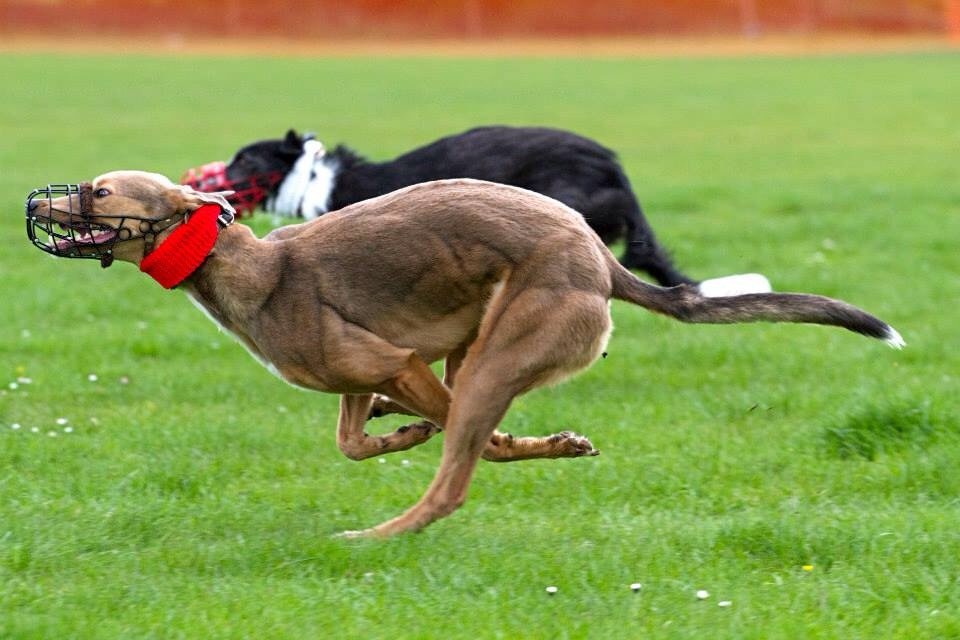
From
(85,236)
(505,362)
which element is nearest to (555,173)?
(505,362)

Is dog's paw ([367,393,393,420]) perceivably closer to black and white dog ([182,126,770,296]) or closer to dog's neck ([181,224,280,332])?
dog's neck ([181,224,280,332])

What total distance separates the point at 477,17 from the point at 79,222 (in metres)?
49.8

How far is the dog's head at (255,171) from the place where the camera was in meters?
10.0

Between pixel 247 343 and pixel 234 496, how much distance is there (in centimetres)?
82

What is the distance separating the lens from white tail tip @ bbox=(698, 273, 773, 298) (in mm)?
5809

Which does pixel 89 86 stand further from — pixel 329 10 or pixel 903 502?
pixel 903 502

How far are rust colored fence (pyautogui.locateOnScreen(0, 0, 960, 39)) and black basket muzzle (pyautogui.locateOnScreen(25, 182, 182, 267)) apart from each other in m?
47.7

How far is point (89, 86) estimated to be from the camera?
31.5 meters

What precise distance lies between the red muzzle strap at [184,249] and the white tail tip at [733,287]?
2.04 m

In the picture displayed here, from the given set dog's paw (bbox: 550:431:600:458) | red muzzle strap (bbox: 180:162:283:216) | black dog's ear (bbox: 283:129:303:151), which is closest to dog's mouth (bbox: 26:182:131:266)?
dog's paw (bbox: 550:431:600:458)


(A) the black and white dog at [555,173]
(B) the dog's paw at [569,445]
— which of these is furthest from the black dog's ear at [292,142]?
(B) the dog's paw at [569,445]

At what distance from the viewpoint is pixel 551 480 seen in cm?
649

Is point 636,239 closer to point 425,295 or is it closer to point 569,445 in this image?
point 569,445

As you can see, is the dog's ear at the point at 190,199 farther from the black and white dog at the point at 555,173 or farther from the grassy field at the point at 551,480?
the black and white dog at the point at 555,173
